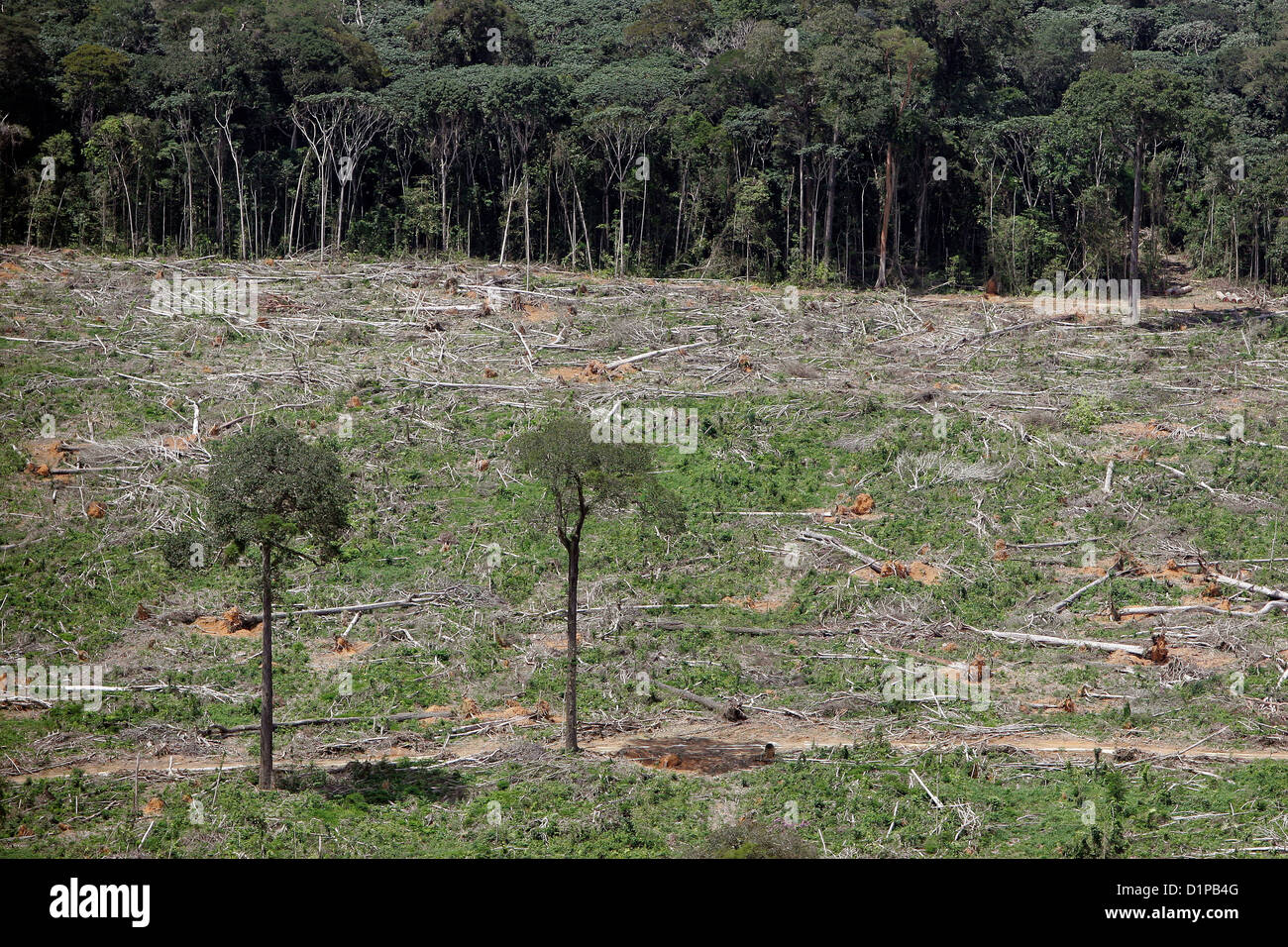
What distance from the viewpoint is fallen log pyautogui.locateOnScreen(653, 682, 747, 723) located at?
2075 centimetres

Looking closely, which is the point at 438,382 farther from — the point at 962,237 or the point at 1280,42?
the point at 1280,42

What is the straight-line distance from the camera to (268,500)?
57.5ft

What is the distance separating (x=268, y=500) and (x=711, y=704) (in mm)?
7444

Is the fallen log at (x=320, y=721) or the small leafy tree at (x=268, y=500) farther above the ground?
the small leafy tree at (x=268, y=500)

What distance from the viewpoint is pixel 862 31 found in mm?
47906

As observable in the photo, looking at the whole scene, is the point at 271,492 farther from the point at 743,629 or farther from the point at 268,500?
the point at 743,629

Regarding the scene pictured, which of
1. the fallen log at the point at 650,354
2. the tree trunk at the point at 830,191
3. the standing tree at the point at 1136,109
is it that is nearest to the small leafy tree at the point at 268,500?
the fallen log at the point at 650,354

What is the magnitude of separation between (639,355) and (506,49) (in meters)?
27.5

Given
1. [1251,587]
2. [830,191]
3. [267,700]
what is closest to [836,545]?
[1251,587]

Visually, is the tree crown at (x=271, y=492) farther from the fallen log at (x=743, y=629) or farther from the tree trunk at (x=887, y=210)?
the tree trunk at (x=887, y=210)

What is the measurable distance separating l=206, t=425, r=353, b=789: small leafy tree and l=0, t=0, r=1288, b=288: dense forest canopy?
25654 millimetres

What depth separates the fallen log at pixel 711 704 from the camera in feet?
68.1

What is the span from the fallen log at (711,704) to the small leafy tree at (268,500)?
246 inches

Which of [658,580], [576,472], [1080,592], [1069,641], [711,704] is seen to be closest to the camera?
[576,472]
